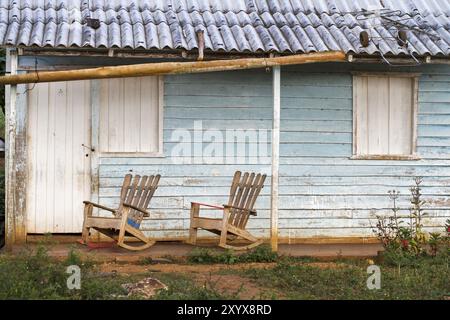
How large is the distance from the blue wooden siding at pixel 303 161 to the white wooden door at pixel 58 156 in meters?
0.38

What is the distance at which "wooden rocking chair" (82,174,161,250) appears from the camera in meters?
9.12

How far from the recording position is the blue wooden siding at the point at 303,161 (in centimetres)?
1032

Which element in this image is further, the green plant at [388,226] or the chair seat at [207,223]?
the chair seat at [207,223]

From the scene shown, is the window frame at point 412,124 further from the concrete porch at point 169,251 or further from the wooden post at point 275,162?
the wooden post at point 275,162

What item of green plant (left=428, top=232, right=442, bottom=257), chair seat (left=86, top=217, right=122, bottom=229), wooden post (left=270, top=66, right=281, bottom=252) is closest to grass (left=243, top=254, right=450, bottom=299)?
green plant (left=428, top=232, right=442, bottom=257)

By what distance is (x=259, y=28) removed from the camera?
10.0 m

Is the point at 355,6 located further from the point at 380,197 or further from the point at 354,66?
the point at 380,197

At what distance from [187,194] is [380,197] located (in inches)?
111

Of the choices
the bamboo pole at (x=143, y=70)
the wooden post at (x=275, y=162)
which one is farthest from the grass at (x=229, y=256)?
the bamboo pole at (x=143, y=70)

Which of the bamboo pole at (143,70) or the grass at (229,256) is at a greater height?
the bamboo pole at (143,70)

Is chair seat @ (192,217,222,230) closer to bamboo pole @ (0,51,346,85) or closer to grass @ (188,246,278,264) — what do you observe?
grass @ (188,246,278,264)

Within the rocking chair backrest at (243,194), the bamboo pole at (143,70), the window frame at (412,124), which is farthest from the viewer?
the window frame at (412,124)

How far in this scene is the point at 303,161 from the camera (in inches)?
417

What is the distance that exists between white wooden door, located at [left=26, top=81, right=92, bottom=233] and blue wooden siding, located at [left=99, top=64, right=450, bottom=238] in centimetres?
38
